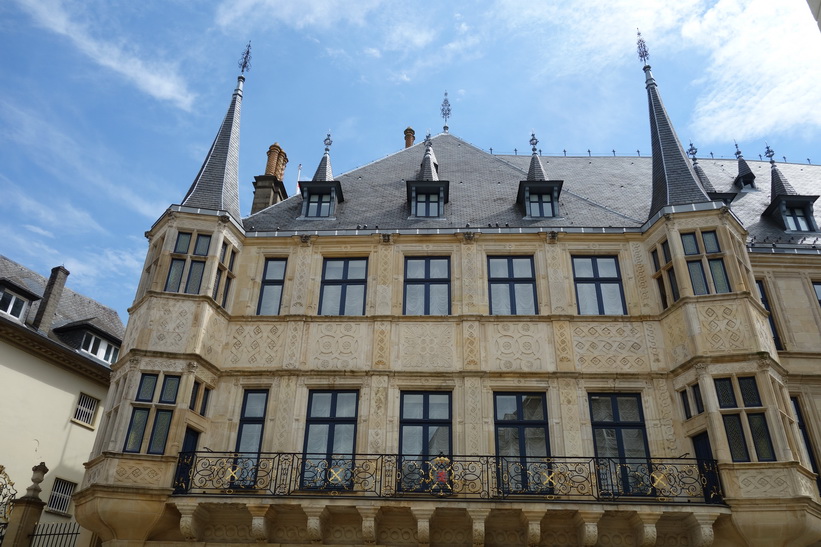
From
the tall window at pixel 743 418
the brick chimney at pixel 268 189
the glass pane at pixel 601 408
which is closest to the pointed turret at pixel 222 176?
the brick chimney at pixel 268 189

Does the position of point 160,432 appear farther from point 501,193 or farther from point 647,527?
point 501,193

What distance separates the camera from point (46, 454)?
67.8 ft

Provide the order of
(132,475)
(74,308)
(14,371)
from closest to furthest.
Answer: (132,475) → (14,371) → (74,308)

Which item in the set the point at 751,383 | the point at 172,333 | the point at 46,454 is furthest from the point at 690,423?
Answer: the point at 46,454

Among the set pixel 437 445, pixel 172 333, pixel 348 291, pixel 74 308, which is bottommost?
pixel 437 445

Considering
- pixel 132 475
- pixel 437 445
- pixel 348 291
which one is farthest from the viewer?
pixel 348 291

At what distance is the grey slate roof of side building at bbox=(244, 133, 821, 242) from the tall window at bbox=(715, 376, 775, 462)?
4721mm

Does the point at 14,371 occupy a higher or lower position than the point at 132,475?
higher

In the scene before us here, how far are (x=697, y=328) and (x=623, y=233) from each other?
3.27 metres

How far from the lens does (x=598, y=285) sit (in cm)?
1595

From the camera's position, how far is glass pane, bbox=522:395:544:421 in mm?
14312

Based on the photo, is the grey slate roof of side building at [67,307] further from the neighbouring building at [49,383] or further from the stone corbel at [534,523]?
the stone corbel at [534,523]

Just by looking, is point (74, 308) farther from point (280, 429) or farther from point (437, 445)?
point (437, 445)

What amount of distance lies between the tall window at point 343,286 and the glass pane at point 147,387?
398 centimetres
